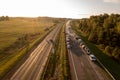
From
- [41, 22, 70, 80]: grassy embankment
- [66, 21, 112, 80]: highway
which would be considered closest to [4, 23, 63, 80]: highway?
[41, 22, 70, 80]: grassy embankment

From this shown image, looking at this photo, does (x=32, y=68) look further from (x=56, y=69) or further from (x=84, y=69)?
(x=84, y=69)

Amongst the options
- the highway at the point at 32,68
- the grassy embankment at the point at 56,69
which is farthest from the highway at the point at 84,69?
the highway at the point at 32,68

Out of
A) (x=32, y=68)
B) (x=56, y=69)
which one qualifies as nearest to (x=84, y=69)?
(x=56, y=69)

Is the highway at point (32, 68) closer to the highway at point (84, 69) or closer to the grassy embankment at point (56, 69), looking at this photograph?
the grassy embankment at point (56, 69)

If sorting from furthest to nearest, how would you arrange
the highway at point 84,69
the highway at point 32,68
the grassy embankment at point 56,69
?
the highway at point 84,69, the highway at point 32,68, the grassy embankment at point 56,69

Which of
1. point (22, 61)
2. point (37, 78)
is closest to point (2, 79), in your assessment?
point (37, 78)

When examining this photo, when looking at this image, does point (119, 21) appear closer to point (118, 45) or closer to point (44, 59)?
point (118, 45)

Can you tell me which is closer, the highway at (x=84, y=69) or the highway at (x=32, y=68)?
the highway at (x=32, y=68)

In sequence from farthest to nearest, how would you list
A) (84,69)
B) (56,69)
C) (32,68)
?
(32,68)
(84,69)
(56,69)

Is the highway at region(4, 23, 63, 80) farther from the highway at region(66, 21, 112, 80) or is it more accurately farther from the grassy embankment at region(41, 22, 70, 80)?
the highway at region(66, 21, 112, 80)

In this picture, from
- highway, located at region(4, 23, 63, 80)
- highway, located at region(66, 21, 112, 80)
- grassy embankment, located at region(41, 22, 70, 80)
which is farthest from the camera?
highway, located at region(66, 21, 112, 80)

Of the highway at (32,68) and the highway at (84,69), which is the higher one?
the highway at (84,69)
